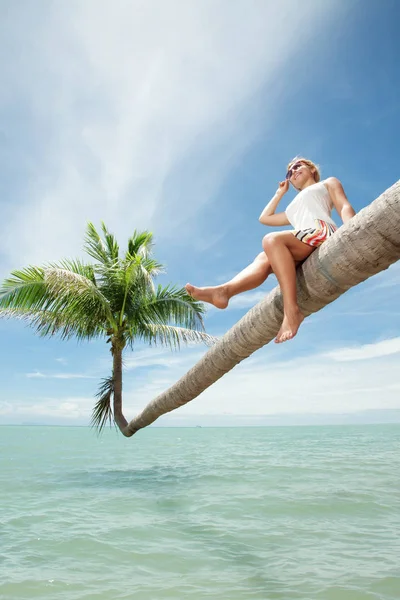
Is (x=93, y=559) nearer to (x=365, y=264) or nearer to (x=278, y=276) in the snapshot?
(x=278, y=276)

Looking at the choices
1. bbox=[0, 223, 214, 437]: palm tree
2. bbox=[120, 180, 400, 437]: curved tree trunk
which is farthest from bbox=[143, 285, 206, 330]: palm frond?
bbox=[120, 180, 400, 437]: curved tree trunk

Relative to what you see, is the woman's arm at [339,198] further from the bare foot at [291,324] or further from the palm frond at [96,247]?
the palm frond at [96,247]

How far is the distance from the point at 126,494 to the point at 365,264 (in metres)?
7.56

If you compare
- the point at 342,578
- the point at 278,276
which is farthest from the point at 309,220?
the point at 342,578

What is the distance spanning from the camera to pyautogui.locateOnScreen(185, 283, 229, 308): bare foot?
2785 millimetres

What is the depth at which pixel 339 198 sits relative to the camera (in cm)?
260

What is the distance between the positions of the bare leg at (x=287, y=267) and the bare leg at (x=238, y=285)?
0.30m

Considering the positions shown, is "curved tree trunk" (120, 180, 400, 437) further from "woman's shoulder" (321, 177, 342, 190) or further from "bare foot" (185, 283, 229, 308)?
"woman's shoulder" (321, 177, 342, 190)

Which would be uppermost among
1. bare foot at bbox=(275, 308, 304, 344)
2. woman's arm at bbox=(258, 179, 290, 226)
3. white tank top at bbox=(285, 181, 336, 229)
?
woman's arm at bbox=(258, 179, 290, 226)

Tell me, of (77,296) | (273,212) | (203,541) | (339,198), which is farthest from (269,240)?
(77,296)

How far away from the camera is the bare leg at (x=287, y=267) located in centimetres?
227

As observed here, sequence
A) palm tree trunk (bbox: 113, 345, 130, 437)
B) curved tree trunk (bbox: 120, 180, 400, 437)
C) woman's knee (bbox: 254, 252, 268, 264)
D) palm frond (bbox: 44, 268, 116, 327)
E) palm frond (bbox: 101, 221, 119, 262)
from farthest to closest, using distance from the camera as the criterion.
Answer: palm frond (bbox: 101, 221, 119, 262)
palm tree trunk (bbox: 113, 345, 130, 437)
palm frond (bbox: 44, 268, 116, 327)
woman's knee (bbox: 254, 252, 268, 264)
curved tree trunk (bbox: 120, 180, 400, 437)

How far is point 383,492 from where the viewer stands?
803 centimetres

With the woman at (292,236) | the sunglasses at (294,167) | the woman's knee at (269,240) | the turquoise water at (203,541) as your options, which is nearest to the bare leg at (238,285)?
the woman at (292,236)
